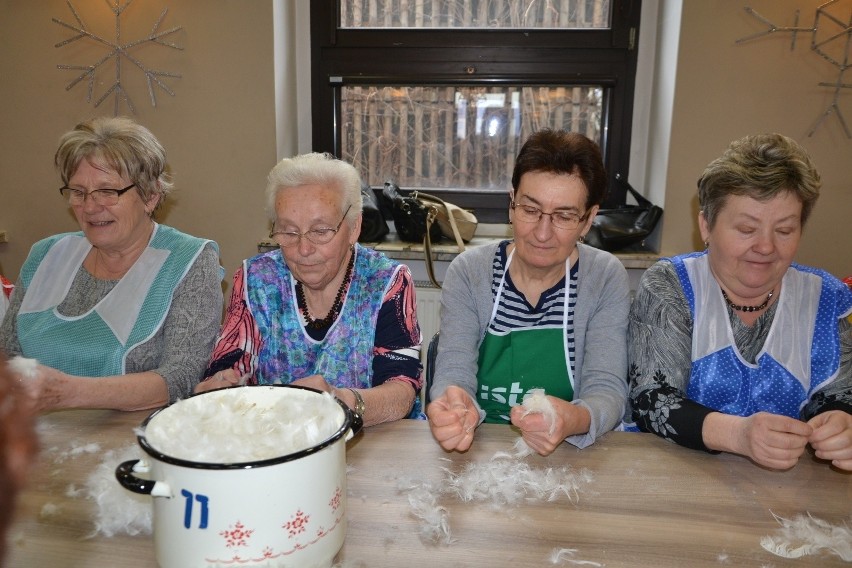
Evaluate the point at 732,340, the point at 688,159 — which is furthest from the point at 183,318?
the point at 688,159

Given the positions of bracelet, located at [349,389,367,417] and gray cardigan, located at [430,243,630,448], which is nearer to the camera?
bracelet, located at [349,389,367,417]

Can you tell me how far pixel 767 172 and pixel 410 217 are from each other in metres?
2.09

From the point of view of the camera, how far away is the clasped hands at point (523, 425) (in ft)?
4.14

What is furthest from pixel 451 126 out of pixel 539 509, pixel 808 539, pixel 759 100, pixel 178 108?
pixel 808 539

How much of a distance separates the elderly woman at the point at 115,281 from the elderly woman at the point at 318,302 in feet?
0.48

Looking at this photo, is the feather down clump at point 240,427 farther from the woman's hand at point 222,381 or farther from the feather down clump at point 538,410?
the woman's hand at point 222,381

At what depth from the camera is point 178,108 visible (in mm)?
3467

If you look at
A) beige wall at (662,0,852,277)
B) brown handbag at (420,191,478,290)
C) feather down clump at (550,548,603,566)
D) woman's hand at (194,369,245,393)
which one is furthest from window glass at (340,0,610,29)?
feather down clump at (550,548,603,566)

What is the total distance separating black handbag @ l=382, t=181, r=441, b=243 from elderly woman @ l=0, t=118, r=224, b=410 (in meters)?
1.56

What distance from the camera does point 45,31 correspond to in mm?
3457

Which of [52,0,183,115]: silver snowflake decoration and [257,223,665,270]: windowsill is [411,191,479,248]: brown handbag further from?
[52,0,183,115]: silver snowflake decoration

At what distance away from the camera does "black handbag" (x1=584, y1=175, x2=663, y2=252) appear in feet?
10.9

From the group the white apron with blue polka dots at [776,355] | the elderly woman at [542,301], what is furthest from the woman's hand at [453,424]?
the white apron with blue polka dots at [776,355]

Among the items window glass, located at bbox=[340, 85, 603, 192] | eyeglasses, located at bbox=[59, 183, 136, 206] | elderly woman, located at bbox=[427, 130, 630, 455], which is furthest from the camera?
window glass, located at bbox=[340, 85, 603, 192]
